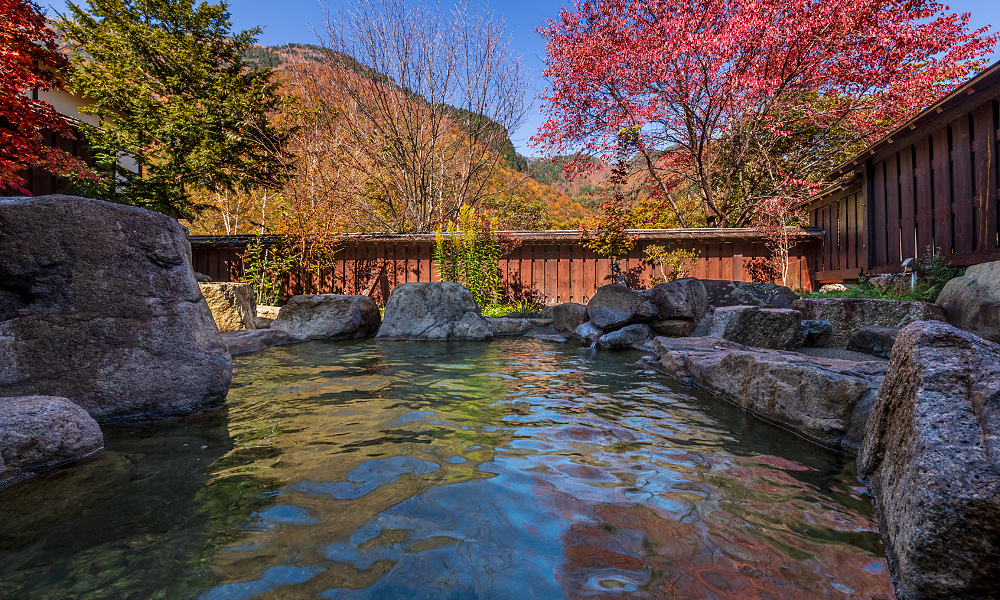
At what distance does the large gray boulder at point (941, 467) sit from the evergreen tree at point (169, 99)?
13.5 meters

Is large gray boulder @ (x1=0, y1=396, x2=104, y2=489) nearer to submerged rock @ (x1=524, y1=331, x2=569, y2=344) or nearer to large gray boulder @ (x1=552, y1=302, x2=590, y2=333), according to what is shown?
submerged rock @ (x1=524, y1=331, x2=569, y2=344)

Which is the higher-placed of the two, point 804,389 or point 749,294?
point 749,294

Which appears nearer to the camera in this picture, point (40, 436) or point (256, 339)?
point (40, 436)

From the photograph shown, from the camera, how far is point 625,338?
19.8 feet

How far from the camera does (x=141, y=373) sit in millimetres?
2703

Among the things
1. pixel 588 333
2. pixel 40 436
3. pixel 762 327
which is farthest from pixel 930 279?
pixel 40 436

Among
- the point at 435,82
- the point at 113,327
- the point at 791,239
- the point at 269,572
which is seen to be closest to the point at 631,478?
the point at 269,572

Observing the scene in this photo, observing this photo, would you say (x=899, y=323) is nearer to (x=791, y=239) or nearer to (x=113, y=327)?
(x=791, y=239)

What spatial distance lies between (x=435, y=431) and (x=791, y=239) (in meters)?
9.96

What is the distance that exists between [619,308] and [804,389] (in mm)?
4000

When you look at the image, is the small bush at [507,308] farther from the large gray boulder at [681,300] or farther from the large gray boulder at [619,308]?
the large gray boulder at [681,300]

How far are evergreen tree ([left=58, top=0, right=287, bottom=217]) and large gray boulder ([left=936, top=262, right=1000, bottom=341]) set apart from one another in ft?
45.5

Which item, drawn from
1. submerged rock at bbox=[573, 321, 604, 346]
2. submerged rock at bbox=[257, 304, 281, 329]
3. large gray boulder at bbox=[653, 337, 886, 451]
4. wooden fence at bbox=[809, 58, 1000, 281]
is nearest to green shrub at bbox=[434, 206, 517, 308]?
submerged rock at bbox=[573, 321, 604, 346]

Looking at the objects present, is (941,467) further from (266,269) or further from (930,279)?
(266,269)
